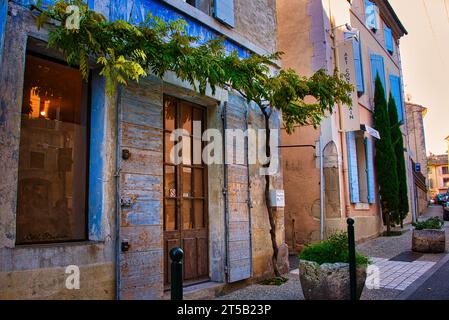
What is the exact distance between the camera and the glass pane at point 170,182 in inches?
211

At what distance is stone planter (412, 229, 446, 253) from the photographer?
859cm

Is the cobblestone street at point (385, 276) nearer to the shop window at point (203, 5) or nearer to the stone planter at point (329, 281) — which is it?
the stone planter at point (329, 281)

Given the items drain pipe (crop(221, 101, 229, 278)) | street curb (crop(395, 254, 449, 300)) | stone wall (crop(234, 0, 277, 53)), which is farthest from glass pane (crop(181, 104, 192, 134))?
street curb (crop(395, 254, 449, 300))

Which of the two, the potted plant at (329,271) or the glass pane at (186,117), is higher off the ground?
the glass pane at (186,117)

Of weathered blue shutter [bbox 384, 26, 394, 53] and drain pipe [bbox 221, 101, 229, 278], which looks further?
weathered blue shutter [bbox 384, 26, 394, 53]

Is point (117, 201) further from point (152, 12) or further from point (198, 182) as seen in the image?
point (152, 12)

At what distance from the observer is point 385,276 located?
6.57 m

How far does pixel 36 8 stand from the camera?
3709 mm

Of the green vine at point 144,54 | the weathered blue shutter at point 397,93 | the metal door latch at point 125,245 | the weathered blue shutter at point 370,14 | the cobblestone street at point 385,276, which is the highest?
the weathered blue shutter at point 370,14

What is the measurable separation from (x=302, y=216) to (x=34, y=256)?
747 cm

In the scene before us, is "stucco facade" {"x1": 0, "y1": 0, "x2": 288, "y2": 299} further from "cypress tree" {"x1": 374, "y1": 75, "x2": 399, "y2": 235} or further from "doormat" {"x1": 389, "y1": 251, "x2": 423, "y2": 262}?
"cypress tree" {"x1": 374, "y1": 75, "x2": 399, "y2": 235}

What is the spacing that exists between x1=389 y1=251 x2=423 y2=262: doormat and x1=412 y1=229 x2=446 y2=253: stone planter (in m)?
0.19

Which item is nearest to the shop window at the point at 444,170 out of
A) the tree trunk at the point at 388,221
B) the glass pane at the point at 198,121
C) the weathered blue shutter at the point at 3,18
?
the tree trunk at the point at 388,221

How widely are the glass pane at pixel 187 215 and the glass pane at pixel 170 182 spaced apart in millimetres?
262
